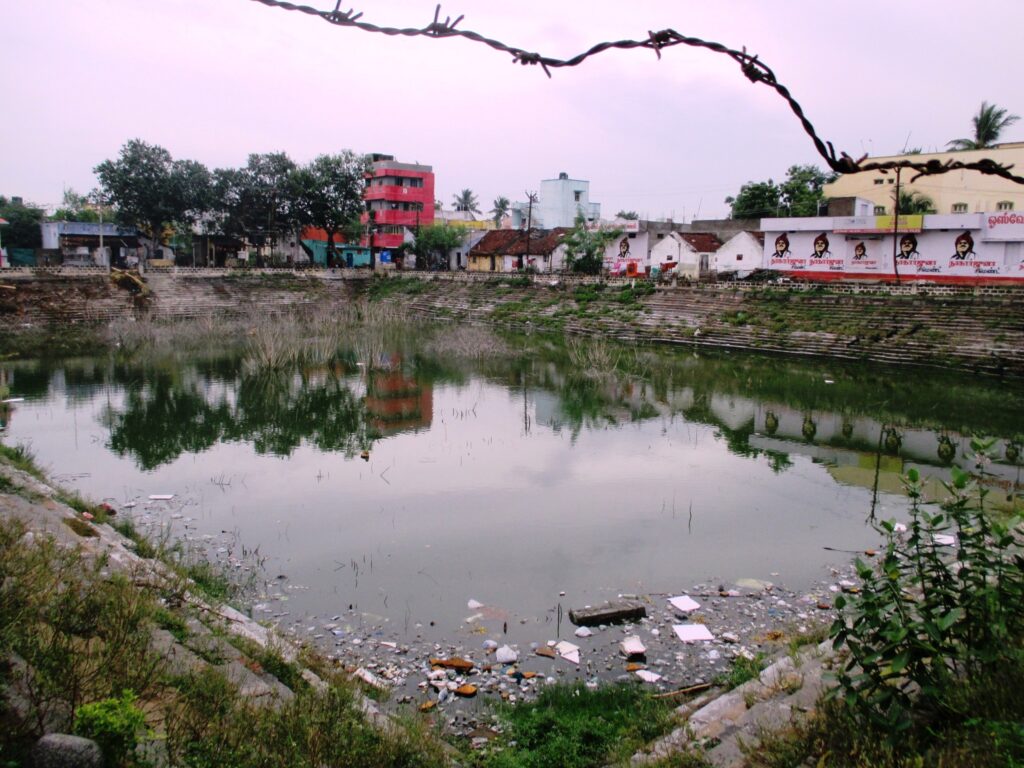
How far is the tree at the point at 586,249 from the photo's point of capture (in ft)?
134

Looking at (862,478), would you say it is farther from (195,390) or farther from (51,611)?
(195,390)

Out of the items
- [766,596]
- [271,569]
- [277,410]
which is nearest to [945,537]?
[766,596]

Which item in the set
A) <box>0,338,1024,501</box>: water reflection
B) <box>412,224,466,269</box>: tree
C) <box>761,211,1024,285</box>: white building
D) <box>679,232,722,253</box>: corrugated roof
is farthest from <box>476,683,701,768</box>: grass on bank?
<box>412,224,466,269</box>: tree

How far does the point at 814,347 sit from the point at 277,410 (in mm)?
18863

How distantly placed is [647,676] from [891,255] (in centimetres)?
3160

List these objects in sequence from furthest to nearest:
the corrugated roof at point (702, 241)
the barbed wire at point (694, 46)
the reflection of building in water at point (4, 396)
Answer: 1. the corrugated roof at point (702, 241)
2. the reflection of building in water at point (4, 396)
3. the barbed wire at point (694, 46)

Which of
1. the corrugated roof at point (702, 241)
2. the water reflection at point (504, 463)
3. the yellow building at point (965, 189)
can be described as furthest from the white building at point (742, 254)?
the water reflection at point (504, 463)

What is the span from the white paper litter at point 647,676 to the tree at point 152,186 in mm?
40008

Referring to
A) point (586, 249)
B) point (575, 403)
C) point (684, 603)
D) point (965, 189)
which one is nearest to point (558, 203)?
point (586, 249)

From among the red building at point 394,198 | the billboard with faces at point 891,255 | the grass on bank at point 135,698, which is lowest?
the grass on bank at point 135,698

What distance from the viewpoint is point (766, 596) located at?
7.38m

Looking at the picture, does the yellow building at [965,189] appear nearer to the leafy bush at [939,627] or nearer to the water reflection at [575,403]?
the water reflection at [575,403]

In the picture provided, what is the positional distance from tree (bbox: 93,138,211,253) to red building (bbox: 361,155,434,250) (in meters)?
14.8

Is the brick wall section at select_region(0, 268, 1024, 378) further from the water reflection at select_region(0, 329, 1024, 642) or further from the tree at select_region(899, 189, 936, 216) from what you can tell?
the tree at select_region(899, 189, 936, 216)
